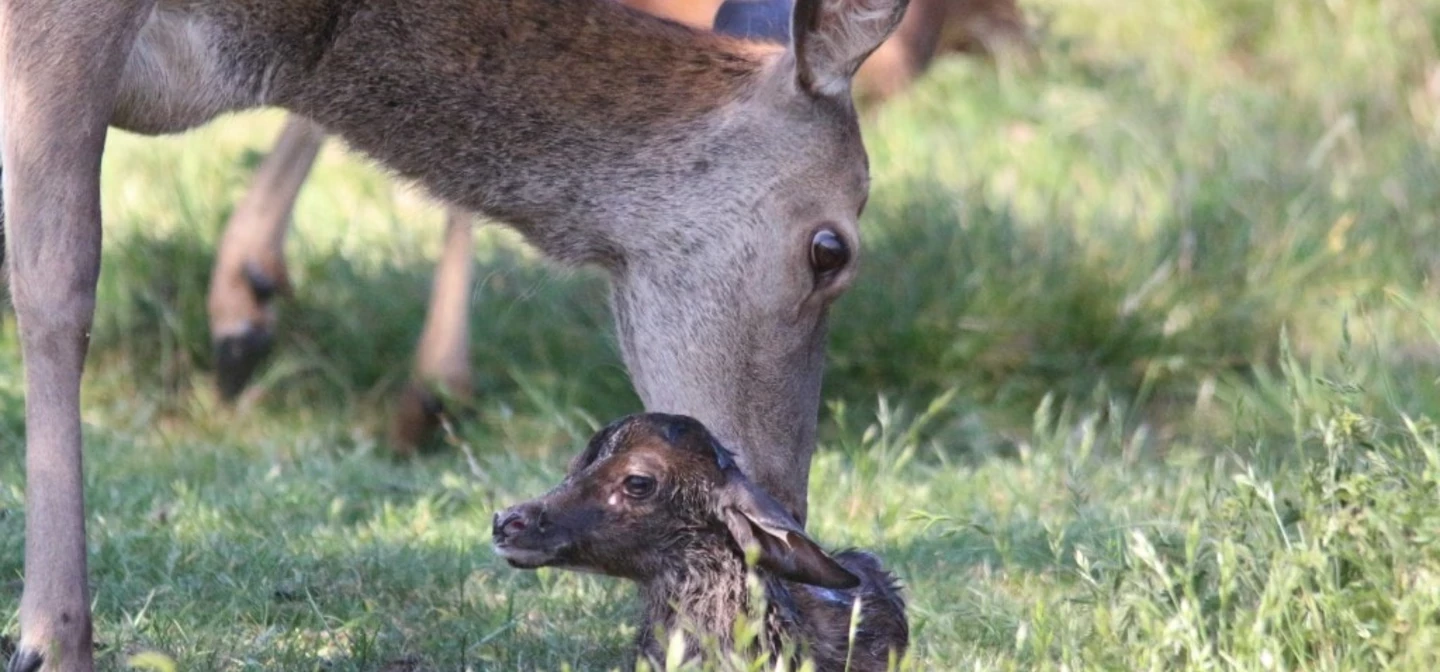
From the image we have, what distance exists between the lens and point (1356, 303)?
7.27 metres

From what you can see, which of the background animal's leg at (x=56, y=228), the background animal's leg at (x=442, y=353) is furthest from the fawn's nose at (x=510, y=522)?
the background animal's leg at (x=442, y=353)

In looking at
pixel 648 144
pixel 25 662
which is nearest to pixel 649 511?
pixel 25 662

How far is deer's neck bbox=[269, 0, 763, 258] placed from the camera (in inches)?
182

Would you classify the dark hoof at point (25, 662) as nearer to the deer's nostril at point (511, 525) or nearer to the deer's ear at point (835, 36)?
the deer's nostril at point (511, 525)

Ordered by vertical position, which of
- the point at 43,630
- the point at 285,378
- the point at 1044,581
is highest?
the point at 43,630

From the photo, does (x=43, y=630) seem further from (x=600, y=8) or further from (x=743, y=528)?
(x=600, y=8)

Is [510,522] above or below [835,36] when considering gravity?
below

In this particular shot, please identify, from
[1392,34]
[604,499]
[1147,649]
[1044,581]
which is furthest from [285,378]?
[1392,34]

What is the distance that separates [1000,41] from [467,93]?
591cm

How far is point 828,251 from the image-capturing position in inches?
188

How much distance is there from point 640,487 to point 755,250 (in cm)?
127

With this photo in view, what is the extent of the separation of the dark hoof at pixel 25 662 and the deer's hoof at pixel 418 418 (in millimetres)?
3418

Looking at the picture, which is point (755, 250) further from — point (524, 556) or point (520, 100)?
point (524, 556)

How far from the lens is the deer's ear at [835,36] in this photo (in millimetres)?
4594
